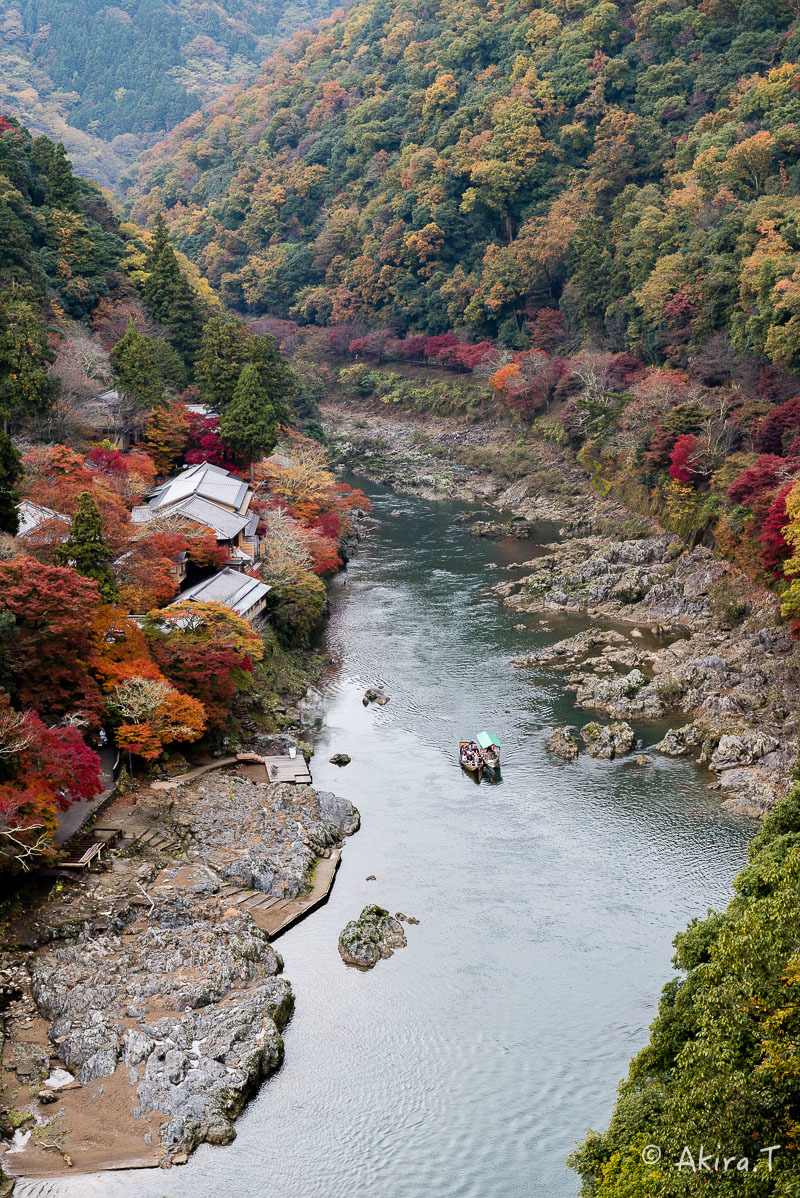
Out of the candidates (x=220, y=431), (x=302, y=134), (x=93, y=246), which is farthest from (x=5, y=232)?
(x=302, y=134)

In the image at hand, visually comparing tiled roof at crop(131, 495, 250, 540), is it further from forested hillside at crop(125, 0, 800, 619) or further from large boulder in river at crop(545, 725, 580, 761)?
forested hillside at crop(125, 0, 800, 619)

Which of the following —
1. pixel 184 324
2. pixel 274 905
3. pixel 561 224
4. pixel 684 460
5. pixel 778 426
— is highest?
pixel 184 324

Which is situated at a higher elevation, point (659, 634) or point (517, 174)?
point (517, 174)

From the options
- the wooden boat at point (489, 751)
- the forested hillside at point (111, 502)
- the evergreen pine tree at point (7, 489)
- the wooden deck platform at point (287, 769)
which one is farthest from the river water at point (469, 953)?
the evergreen pine tree at point (7, 489)

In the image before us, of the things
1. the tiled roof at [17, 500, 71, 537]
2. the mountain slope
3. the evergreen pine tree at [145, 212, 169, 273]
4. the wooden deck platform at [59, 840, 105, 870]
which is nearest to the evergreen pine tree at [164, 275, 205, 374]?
the evergreen pine tree at [145, 212, 169, 273]

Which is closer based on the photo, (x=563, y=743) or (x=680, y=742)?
(x=680, y=742)

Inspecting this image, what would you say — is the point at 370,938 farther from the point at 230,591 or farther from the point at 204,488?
the point at 204,488

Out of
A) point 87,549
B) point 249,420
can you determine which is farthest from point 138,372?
point 87,549
